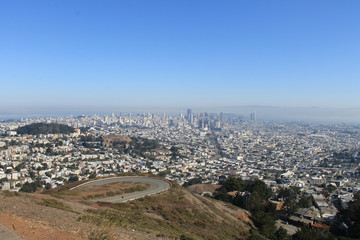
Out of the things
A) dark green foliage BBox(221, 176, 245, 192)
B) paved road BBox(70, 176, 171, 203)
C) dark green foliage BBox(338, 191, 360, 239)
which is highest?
paved road BBox(70, 176, 171, 203)

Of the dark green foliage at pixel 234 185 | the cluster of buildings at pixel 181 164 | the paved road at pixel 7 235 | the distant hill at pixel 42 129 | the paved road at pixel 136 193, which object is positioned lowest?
the cluster of buildings at pixel 181 164

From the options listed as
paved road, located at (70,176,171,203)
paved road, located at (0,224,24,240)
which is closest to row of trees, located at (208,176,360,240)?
paved road, located at (70,176,171,203)

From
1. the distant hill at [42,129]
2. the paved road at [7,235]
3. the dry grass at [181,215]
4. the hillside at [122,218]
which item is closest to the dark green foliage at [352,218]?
the hillside at [122,218]

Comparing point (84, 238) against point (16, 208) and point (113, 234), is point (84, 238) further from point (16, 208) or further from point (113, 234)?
point (16, 208)

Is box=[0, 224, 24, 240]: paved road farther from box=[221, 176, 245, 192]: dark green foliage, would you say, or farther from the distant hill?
the distant hill

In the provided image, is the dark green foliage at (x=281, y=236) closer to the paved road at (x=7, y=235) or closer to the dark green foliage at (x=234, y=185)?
the paved road at (x=7, y=235)

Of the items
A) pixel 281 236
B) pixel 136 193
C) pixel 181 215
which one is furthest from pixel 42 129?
pixel 281 236

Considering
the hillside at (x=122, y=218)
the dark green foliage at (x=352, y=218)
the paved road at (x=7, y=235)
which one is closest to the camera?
the paved road at (x=7, y=235)

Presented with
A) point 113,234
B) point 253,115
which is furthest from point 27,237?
point 253,115
